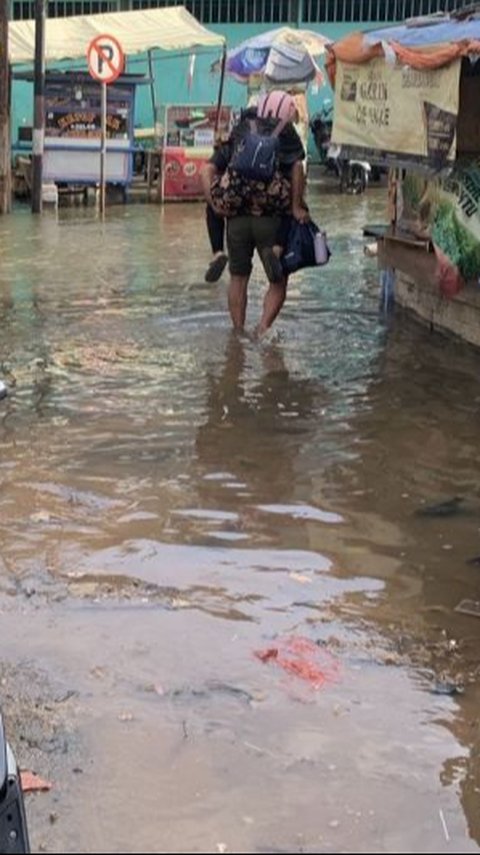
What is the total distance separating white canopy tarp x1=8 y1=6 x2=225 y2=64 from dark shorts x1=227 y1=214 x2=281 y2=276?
12099 mm

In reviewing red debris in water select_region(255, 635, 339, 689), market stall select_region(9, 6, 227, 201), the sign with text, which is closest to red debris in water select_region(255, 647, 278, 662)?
red debris in water select_region(255, 635, 339, 689)

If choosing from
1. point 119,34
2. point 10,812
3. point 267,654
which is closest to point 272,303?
point 267,654

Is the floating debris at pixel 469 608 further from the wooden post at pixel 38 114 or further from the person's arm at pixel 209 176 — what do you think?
the wooden post at pixel 38 114

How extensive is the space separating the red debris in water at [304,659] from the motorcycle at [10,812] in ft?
4.40

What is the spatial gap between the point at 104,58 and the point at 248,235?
978cm

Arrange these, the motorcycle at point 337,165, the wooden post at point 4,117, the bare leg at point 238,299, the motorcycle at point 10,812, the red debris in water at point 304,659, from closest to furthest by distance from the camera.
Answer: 1. the motorcycle at point 10,812
2. the red debris in water at point 304,659
3. the bare leg at point 238,299
4. the wooden post at point 4,117
5. the motorcycle at point 337,165

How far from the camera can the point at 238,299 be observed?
904cm

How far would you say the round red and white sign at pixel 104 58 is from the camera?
682 inches

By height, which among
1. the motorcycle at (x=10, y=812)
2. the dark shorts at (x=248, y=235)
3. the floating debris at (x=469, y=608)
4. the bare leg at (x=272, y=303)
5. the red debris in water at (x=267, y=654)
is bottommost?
the red debris in water at (x=267, y=654)

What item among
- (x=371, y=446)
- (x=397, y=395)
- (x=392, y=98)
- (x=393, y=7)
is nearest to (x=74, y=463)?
(x=371, y=446)

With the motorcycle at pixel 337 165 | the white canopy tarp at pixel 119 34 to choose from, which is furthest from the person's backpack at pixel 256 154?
the white canopy tarp at pixel 119 34

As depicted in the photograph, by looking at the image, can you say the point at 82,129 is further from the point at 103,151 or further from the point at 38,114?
the point at 38,114

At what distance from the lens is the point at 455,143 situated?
25.7ft

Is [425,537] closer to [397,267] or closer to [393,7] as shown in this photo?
[397,267]
